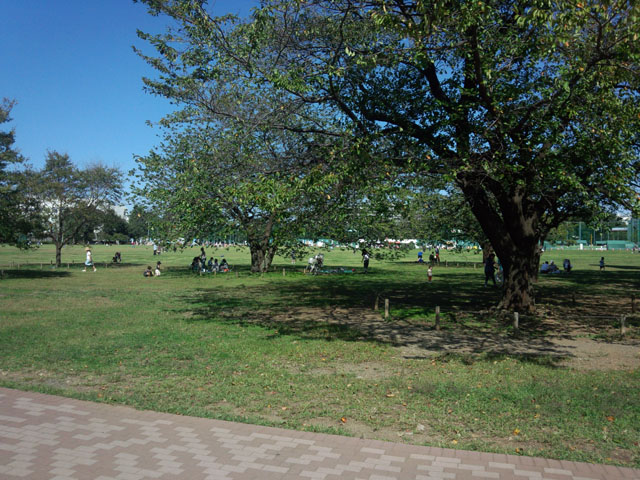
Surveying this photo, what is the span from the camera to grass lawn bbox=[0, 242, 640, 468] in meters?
6.12

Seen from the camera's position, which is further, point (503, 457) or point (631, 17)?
point (631, 17)

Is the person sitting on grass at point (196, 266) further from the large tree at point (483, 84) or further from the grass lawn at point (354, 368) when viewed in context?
the large tree at point (483, 84)

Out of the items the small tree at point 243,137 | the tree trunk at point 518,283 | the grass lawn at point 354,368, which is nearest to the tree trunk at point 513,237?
the tree trunk at point 518,283

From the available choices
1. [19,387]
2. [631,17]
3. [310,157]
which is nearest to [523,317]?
[310,157]

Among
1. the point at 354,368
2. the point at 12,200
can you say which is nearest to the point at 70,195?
the point at 12,200

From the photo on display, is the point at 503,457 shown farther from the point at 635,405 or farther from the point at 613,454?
the point at 635,405

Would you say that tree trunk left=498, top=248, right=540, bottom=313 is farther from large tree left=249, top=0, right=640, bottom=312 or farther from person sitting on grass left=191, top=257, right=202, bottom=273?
person sitting on grass left=191, top=257, right=202, bottom=273

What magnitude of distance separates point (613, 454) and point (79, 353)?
29.2 feet

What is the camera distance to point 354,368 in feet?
29.9

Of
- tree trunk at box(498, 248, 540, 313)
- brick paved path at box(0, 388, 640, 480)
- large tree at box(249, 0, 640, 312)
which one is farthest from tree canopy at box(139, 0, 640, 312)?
brick paved path at box(0, 388, 640, 480)

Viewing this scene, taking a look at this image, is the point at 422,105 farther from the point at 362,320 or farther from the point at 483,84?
the point at 362,320

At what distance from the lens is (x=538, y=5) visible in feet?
30.3

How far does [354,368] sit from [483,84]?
22.1 ft

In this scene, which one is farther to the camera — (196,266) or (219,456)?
(196,266)
